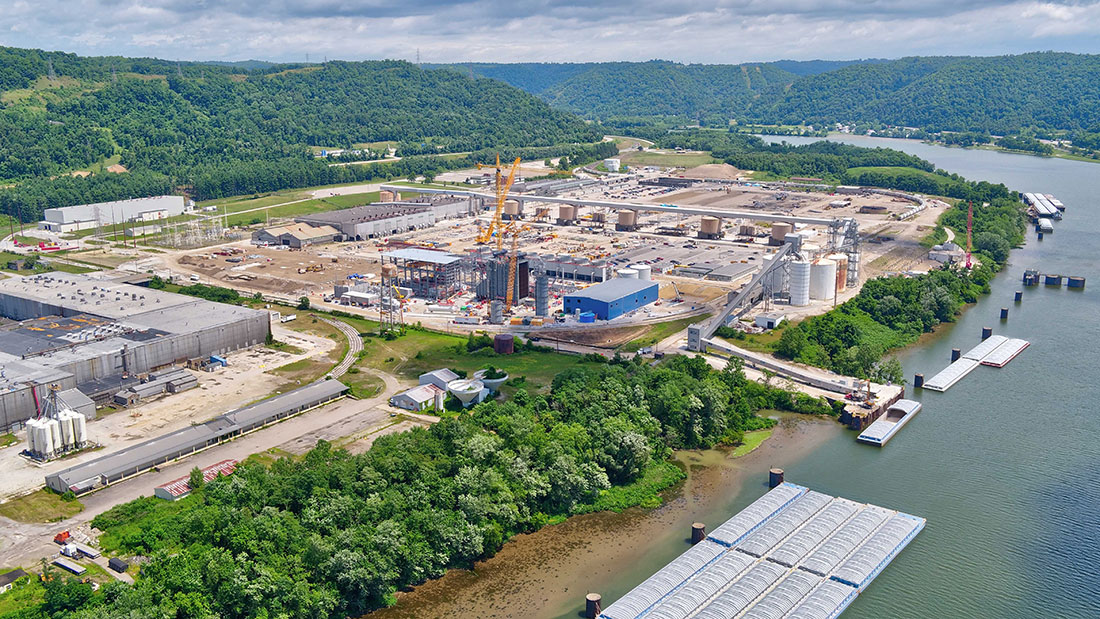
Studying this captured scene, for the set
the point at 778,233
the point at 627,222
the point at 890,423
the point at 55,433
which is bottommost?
the point at 890,423

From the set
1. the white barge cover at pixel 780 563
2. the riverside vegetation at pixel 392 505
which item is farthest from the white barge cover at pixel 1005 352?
the white barge cover at pixel 780 563

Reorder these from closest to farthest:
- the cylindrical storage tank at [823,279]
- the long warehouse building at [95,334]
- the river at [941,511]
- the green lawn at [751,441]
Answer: the river at [941,511] → the green lawn at [751,441] → the long warehouse building at [95,334] → the cylindrical storage tank at [823,279]

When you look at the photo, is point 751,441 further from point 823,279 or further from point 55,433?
point 55,433

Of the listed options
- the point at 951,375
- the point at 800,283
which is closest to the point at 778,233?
the point at 800,283

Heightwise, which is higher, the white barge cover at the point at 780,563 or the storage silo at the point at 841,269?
the storage silo at the point at 841,269

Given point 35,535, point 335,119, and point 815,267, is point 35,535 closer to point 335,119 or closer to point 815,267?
point 815,267

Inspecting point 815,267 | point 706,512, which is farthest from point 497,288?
point 706,512

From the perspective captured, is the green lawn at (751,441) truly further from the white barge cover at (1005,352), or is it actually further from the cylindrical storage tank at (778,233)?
the cylindrical storage tank at (778,233)
